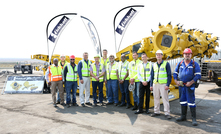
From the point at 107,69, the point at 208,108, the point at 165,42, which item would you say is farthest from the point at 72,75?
the point at 208,108

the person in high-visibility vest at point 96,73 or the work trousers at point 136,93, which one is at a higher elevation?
the person in high-visibility vest at point 96,73

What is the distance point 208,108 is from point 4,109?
7.16 metres

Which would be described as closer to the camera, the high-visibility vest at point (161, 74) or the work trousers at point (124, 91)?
the high-visibility vest at point (161, 74)

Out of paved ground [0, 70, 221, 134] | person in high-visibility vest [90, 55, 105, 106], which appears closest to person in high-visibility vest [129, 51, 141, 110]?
paved ground [0, 70, 221, 134]

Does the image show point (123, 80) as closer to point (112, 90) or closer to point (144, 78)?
point (112, 90)

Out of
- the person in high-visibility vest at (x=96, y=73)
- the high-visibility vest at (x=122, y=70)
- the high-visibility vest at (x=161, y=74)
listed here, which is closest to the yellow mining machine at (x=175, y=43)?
the high-visibility vest at (x=122, y=70)

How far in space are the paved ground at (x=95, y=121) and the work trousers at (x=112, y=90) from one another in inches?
18.0

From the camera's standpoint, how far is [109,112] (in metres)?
5.64

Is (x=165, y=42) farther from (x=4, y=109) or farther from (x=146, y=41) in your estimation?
(x=4, y=109)

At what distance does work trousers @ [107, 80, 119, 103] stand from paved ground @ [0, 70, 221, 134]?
1.50ft

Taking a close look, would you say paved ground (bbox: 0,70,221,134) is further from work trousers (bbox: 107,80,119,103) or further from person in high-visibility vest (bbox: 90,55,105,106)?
person in high-visibility vest (bbox: 90,55,105,106)

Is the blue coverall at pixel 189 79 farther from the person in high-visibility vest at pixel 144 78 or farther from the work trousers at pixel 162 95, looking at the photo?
the person in high-visibility vest at pixel 144 78

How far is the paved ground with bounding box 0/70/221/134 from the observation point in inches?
162

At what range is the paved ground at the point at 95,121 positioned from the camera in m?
4.11
